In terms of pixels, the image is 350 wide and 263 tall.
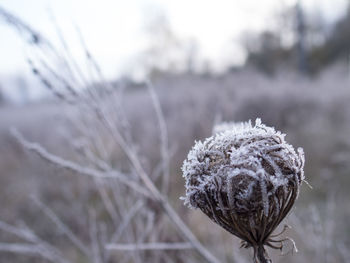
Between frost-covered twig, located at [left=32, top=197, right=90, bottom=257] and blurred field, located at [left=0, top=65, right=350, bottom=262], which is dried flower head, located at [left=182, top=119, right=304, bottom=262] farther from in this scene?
blurred field, located at [left=0, top=65, right=350, bottom=262]

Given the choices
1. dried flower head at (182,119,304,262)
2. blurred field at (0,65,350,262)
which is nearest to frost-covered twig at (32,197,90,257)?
dried flower head at (182,119,304,262)

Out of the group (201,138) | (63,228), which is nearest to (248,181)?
(63,228)

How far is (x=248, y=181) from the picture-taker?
510 mm

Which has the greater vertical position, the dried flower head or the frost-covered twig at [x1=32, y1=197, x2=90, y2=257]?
the frost-covered twig at [x1=32, y1=197, x2=90, y2=257]

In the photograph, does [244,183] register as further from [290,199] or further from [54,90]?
[54,90]

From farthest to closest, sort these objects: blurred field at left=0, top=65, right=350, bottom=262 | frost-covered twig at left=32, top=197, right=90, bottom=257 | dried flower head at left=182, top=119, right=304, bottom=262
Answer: blurred field at left=0, top=65, right=350, bottom=262 < frost-covered twig at left=32, top=197, right=90, bottom=257 < dried flower head at left=182, top=119, right=304, bottom=262

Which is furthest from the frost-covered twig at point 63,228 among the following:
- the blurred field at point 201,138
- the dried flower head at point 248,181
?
the blurred field at point 201,138

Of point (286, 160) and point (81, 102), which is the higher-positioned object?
point (81, 102)

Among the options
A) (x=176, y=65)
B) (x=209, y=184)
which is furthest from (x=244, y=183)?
(x=176, y=65)

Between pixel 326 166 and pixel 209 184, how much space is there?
8.35 metres

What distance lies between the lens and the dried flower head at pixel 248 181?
1.67 ft

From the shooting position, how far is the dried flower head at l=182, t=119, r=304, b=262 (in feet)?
1.67

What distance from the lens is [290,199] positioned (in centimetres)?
54

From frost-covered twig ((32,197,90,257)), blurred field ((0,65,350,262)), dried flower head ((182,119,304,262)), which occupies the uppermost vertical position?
blurred field ((0,65,350,262))
